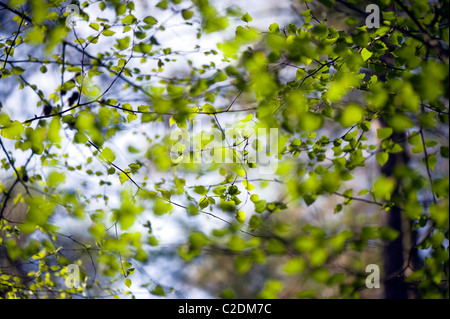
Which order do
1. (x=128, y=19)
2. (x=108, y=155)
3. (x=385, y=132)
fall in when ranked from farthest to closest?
(x=128, y=19) < (x=108, y=155) < (x=385, y=132)

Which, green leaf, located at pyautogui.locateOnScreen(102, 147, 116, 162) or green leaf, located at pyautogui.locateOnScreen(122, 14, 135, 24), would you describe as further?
green leaf, located at pyautogui.locateOnScreen(122, 14, 135, 24)

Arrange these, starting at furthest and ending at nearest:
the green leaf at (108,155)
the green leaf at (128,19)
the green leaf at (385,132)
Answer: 1. the green leaf at (128,19)
2. the green leaf at (108,155)
3. the green leaf at (385,132)

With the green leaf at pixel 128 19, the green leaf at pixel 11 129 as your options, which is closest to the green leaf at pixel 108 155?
the green leaf at pixel 11 129

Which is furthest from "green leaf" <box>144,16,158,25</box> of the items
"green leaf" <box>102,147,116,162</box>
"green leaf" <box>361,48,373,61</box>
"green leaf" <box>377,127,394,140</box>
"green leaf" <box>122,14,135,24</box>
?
"green leaf" <box>377,127,394,140</box>

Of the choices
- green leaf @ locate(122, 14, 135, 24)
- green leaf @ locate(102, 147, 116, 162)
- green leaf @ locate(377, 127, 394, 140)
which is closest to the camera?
green leaf @ locate(377, 127, 394, 140)

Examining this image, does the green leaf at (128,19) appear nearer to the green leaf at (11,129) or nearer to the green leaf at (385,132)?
the green leaf at (11,129)

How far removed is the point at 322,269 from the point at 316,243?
0.09 metres

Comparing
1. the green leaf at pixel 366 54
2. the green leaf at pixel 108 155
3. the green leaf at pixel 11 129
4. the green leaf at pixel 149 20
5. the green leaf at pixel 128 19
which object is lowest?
the green leaf at pixel 108 155

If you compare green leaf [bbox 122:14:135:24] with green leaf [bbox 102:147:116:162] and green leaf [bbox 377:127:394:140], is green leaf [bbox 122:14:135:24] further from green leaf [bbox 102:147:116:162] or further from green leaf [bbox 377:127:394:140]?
green leaf [bbox 377:127:394:140]

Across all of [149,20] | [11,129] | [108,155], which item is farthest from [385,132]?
[11,129]

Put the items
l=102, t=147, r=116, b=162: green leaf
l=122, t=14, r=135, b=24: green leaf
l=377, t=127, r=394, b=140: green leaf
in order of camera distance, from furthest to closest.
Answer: l=122, t=14, r=135, b=24: green leaf, l=102, t=147, r=116, b=162: green leaf, l=377, t=127, r=394, b=140: green leaf

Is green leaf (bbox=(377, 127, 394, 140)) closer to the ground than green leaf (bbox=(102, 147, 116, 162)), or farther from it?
farther from it

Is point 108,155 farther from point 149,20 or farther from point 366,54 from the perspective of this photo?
point 366,54
